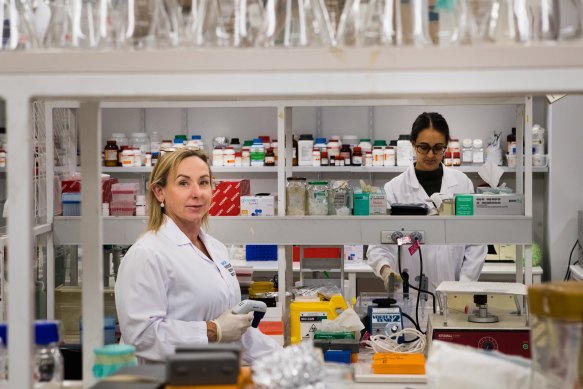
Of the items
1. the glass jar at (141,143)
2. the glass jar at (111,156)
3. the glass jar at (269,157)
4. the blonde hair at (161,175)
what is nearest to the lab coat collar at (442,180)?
the glass jar at (269,157)

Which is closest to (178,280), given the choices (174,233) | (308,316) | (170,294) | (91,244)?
(170,294)

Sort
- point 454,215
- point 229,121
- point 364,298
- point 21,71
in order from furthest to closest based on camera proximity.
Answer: point 229,121 < point 454,215 < point 364,298 < point 21,71

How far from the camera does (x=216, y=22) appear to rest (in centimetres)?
119

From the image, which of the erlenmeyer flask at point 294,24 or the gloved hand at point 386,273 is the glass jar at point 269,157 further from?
the erlenmeyer flask at point 294,24

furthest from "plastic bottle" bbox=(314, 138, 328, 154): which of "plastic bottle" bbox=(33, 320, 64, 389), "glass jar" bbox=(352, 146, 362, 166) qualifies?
"plastic bottle" bbox=(33, 320, 64, 389)

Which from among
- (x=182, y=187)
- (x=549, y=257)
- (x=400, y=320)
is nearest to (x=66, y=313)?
(x=182, y=187)

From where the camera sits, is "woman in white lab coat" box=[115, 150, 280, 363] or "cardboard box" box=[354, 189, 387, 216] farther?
"cardboard box" box=[354, 189, 387, 216]

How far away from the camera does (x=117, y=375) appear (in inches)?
50.4

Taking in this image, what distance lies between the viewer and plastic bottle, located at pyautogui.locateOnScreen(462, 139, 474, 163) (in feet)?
20.1

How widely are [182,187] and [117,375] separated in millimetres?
1623

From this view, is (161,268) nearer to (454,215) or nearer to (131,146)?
(454,215)

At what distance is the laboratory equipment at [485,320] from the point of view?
2801 millimetres

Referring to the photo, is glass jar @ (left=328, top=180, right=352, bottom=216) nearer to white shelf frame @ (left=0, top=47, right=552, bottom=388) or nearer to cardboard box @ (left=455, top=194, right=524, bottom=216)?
cardboard box @ (left=455, top=194, right=524, bottom=216)

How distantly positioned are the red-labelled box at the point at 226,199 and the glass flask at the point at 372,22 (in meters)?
2.97
